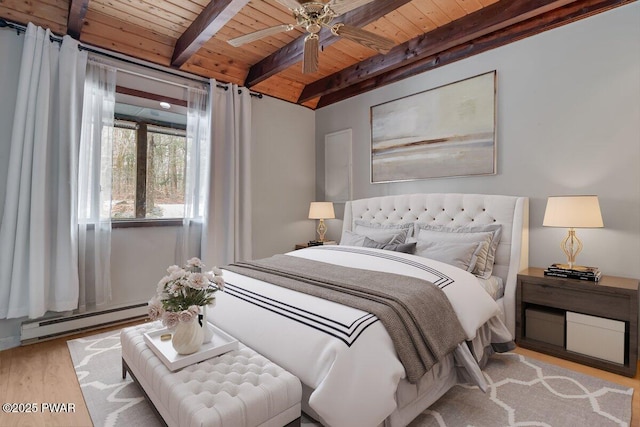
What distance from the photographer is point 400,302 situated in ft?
5.73

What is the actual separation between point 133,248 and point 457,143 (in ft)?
11.7

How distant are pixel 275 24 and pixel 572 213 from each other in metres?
3.11

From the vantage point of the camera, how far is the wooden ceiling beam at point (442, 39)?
8.43ft

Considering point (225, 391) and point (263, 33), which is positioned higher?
point (263, 33)

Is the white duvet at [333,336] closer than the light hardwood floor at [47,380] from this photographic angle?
Yes

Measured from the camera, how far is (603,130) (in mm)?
2537

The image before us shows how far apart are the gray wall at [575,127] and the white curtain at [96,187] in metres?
3.51

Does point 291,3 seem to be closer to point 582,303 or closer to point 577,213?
point 577,213

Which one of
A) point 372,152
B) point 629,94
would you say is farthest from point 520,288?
point 372,152

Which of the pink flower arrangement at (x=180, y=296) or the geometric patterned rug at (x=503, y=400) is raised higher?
the pink flower arrangement at (x=180, y=296)

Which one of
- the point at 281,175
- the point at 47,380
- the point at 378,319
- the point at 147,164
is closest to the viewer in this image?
the point at 378,319

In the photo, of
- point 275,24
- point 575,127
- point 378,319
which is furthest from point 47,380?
point 575,127

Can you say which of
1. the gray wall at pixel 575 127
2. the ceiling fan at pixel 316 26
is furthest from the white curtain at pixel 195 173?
the gray wall at pixel 575 127

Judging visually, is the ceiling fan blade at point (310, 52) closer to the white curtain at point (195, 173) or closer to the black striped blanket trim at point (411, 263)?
the black striped blanket trim at point (411, 263)
